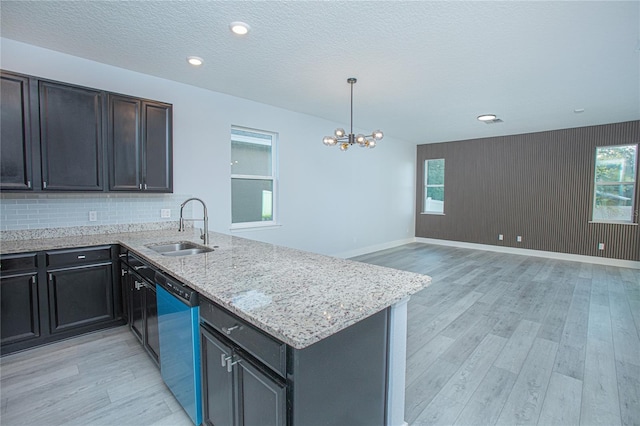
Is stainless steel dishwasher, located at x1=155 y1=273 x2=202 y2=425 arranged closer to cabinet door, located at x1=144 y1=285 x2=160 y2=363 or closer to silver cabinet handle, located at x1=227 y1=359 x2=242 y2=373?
cabinet door, located at x1=144 y1=285 x2=160 y2=363

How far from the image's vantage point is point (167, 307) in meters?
1.82

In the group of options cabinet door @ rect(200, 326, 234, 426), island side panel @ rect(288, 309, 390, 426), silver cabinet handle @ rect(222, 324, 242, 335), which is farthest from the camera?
cabinet door @ rect(200, 326, 234, 426)

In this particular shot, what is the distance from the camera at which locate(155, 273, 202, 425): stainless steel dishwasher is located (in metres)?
1.58

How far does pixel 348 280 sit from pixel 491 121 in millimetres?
5233

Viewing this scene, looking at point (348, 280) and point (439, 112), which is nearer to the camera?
point (348, 280)

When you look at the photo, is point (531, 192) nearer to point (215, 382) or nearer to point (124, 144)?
point (215, 382)

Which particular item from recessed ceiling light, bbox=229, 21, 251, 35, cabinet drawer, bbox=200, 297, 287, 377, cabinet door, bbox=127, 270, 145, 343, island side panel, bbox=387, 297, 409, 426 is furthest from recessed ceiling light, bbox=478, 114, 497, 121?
cabinet door, bbox=127, 270, 145, 343

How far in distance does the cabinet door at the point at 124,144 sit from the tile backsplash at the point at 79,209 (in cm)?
32

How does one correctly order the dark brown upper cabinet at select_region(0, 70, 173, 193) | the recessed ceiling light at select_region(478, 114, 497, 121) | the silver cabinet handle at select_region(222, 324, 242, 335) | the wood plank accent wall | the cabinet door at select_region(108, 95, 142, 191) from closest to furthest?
the silver cabinet handle at select_region(222, 324, 242, 335), the dark brown upper cabinet at select_region(0, 70, 173, 193), the cabinet door at select_region(108, 95, 142, 191), the recessed ceiling light at select_region(478, 114, 497, 121), the wood plank accent wall

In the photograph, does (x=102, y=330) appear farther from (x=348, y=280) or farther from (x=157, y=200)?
(x=348, y=280)

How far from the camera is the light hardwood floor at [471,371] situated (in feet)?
6.09

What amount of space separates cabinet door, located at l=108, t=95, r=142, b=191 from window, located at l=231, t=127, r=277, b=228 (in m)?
1.39

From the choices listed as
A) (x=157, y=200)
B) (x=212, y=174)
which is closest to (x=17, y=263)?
(x=157, y=200)

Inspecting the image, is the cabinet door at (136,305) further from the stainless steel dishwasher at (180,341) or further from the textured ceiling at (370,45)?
the textured ceiling at (370,45)
